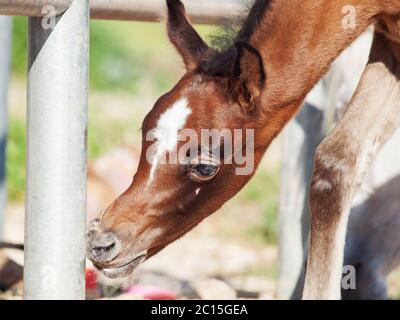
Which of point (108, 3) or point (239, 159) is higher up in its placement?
point (108, 3)

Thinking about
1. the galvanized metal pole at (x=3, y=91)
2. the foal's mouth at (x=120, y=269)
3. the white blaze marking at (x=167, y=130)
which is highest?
the galvanized metal pole at (x=3, y=91)

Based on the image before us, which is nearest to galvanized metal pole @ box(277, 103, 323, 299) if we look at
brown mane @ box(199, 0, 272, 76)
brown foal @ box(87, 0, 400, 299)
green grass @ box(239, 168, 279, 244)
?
brown foal @ box(87, 0, 400, 299)

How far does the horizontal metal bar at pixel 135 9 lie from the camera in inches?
151

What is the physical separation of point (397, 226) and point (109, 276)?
2025 millimetres

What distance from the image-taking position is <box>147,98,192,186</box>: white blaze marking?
4.08m

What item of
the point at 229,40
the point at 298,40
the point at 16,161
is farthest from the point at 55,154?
the point at 16,161

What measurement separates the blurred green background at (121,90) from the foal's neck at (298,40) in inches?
135

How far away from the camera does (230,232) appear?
28.3ft

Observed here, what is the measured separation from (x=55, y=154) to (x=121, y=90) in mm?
8845

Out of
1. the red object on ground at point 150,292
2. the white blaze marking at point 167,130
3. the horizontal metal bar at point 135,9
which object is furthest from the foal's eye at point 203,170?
the red object on ground at point 150,292

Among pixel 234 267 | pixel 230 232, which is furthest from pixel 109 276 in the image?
pixel 230 232

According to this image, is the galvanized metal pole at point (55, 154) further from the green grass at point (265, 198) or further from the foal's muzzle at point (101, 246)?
the green grass at point (265, 198)

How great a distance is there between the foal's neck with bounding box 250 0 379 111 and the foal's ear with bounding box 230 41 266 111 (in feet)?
0.25
